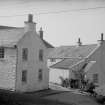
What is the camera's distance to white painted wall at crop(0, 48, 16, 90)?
21.3 meters

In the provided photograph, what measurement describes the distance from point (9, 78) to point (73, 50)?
57.9 feet

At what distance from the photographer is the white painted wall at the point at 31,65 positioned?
70.9ft

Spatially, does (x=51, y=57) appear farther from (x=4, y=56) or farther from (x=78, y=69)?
(x=4, y=56)

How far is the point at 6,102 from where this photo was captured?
1186 cm

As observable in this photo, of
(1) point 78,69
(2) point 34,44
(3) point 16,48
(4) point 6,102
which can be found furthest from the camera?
(1) point 78,69

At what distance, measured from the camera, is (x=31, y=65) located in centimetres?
2286

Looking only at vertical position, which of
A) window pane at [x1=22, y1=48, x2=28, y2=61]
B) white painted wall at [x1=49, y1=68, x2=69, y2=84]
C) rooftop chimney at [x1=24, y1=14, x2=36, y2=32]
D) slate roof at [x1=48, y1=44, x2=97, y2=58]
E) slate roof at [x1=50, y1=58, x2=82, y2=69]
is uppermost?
rooftop chimney at [x1=24, y1=14, x2=36, y2=32]

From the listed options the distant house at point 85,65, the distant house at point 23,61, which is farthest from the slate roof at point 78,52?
the distant house at point 23,61

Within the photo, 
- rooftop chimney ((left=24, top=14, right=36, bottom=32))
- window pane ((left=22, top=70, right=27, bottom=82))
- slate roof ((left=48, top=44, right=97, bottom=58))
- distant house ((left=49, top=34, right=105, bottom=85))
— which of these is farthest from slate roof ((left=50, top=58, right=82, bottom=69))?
rooftop chimney ((left=24, top=14, right=36, bottom=32))

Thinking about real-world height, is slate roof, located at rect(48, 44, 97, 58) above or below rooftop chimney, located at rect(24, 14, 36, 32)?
below

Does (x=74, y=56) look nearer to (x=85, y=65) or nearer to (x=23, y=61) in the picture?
(x=85, y=65)

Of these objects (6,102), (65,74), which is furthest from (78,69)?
(6,102)

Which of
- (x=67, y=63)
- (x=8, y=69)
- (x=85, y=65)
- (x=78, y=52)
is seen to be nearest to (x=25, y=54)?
(x=8, y=69)

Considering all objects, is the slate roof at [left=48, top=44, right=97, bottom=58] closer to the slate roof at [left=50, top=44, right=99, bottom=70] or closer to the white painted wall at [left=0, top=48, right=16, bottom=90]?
the slate roof at [left=50, top=44, right=99, bottom=70]
